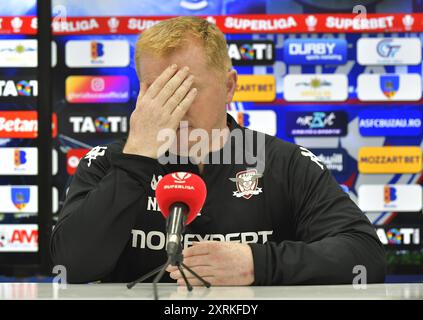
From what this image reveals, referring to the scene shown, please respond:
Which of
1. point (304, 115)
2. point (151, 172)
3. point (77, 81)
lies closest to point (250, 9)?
point (304, 115)

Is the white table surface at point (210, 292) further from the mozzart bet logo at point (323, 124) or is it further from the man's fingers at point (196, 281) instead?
the mozzart bet logo at point (323, 124)

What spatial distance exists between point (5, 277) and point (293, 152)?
2077mm

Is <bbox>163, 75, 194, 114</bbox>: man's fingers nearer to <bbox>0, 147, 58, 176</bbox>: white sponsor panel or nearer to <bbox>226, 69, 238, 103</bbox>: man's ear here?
<bbox>226, 69, 238, 103</bbox>: man's ear

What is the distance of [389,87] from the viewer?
125 inches

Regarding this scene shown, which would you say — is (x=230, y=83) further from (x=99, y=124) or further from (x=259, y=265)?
(x=99, y=124)

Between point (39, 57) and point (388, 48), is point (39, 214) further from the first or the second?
point (388, 48)

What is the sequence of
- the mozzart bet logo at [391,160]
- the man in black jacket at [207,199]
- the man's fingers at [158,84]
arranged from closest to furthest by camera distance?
the man in black jacket at [207,199] < the man's fingers at [158,84] < the mozzart bet logo at [391,160]

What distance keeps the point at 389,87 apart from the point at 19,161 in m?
2.00

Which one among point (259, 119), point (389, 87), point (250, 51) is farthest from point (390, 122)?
point (250, 51)

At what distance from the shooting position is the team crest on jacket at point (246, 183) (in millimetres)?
1589

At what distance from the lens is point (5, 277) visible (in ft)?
10.4

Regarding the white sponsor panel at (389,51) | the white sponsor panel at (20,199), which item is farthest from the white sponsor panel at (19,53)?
the white sponsor panel at (389,51)

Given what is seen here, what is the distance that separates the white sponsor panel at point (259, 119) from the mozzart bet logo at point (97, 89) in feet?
1.92

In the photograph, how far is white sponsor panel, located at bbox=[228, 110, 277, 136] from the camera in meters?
3.19
